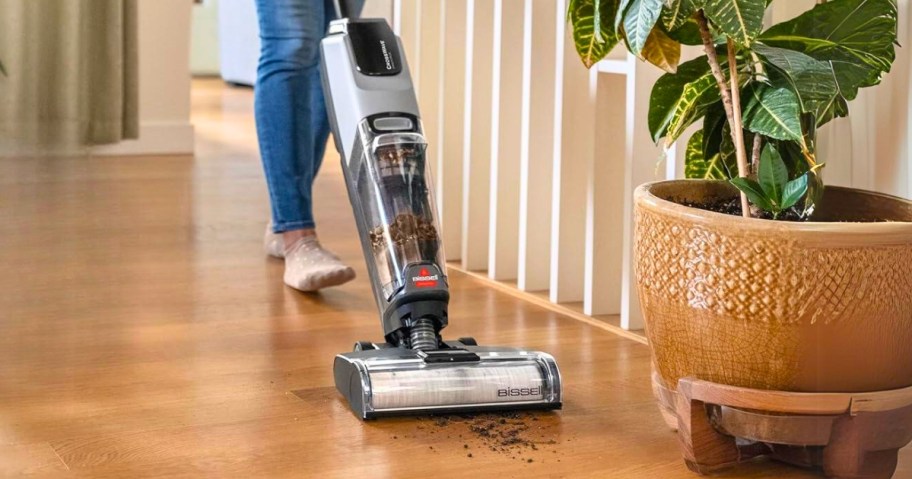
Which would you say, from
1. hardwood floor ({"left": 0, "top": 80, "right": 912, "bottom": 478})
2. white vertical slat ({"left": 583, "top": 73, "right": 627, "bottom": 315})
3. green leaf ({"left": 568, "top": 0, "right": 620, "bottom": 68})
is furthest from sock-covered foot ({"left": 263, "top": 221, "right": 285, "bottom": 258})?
green leaf ({"left": 568, "top": 0, "right": 620, "bottom": 68})

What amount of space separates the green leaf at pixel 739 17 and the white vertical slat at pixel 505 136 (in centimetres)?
92

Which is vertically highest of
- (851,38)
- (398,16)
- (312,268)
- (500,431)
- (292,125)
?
(398,16)

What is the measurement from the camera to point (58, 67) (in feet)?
5.24

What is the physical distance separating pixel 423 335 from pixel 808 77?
528mm

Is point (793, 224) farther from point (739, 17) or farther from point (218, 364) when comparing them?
point (218, 364)

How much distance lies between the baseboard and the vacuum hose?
2.27m

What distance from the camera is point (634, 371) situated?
64.0 inches

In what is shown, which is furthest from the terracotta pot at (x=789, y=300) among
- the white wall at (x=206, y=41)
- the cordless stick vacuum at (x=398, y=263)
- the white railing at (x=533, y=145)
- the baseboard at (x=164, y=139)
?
the white wall at (x=206, y=41)

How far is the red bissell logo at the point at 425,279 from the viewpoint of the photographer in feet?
4.62

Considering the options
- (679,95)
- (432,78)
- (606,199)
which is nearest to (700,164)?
(679,95)

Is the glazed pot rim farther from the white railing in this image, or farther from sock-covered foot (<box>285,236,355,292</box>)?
sock-covered foot (<box>285,236,355,292</box>)

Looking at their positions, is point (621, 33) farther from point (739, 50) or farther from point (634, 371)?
point (634, 371)

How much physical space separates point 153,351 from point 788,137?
0.91 metres

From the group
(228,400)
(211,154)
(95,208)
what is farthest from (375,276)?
(211,154)
